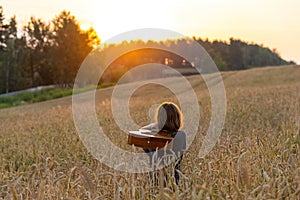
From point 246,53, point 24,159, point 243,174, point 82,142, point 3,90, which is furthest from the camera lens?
point 246,53

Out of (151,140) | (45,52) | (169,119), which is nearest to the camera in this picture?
(151,140)

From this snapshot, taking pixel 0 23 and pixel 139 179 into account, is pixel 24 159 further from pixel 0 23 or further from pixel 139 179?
pixel 0 23

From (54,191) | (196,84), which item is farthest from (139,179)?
(196,84)

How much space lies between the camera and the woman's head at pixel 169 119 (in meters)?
4.41

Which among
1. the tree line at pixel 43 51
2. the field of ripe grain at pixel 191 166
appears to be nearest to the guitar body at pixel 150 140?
the field of ripe grain at pixel 191 166

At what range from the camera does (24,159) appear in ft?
22.9

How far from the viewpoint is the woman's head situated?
441cm

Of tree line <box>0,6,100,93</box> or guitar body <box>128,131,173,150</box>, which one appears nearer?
guitar body <box>128,131,173,150</box>

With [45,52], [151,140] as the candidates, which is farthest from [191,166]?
[45,52]

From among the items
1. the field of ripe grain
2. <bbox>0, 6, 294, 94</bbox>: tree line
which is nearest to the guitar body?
the field of ripe grain

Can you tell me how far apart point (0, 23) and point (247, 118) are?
5213 cm

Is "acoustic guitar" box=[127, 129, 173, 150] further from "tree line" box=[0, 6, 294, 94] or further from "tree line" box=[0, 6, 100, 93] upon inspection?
"tree line" box=[0, 6, 100, 93]

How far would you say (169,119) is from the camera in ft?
14.5

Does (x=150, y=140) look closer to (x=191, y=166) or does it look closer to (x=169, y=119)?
(x=169, y=119)
